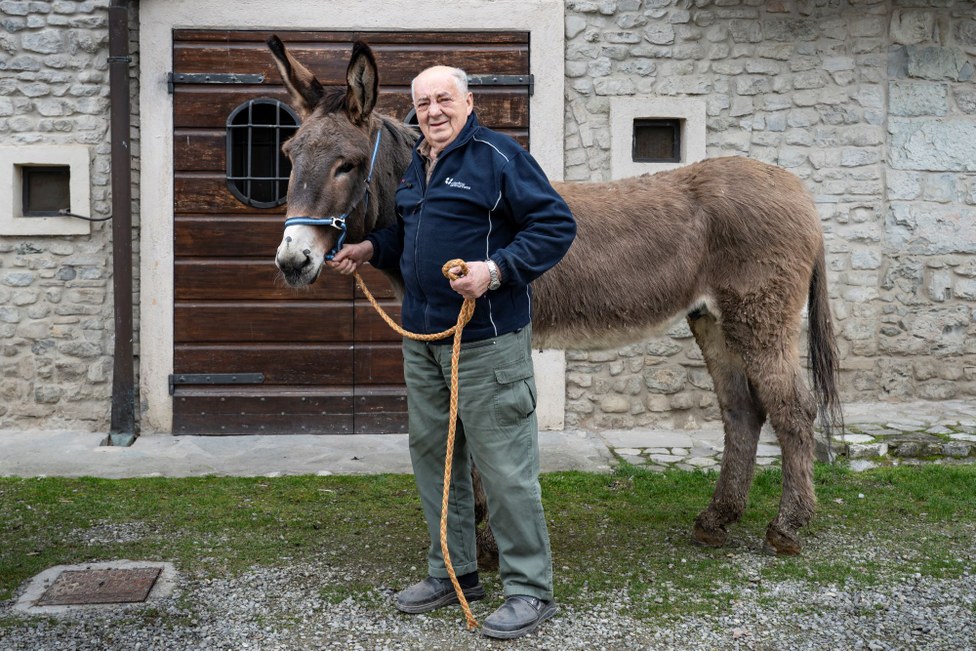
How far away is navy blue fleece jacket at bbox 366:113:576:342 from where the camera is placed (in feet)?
11.3

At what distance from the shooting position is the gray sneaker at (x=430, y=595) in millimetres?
3809

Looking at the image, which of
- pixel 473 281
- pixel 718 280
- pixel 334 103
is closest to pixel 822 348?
pixel 718 280

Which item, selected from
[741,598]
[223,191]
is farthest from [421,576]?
[223,191]

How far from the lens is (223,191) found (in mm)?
7230

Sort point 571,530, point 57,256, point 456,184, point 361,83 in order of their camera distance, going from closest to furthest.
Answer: point 456,184
point 361,83
point 571,530
point 57,256

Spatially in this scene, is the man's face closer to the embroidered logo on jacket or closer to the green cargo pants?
the embroidered logo on jacket

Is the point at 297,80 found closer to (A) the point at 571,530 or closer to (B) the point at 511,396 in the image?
(B) the point at 511,396

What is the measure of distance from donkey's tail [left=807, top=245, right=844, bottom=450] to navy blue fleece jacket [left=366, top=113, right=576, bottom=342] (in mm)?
1899

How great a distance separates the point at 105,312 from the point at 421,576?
168 inches

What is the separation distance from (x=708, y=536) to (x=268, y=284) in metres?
4.12

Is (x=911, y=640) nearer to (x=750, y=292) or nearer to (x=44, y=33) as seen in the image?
(x=750, y=292)

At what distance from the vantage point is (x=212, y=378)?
7289 millimetres

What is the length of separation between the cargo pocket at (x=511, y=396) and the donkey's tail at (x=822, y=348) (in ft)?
6.35

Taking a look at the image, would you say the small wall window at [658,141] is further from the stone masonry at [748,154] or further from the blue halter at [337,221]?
the blue halter at [337,221]
